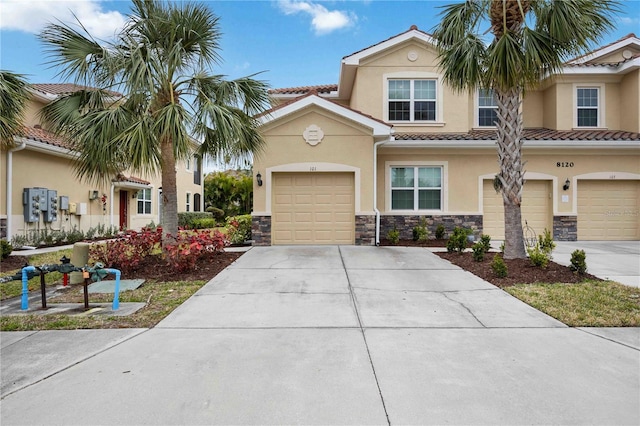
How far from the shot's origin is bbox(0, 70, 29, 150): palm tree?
8.44 m

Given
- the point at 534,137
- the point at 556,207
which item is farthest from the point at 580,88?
the point at 556,207

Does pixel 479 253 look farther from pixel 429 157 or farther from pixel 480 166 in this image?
pixel 480 166

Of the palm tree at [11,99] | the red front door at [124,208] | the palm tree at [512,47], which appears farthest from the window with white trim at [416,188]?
the red front door at [124,208]

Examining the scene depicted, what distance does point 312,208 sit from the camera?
39.0 ft

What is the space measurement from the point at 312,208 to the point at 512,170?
236 inches

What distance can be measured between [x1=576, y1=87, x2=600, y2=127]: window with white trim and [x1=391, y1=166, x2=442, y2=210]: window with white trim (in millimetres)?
6883

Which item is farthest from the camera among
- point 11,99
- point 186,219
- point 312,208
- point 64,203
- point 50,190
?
point 186,219

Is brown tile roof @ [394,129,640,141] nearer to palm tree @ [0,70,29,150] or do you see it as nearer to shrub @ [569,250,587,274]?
shrub @ [569,250,587,274]

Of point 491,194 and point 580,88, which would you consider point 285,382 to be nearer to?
point 491,194

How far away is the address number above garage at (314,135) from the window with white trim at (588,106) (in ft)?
37.2

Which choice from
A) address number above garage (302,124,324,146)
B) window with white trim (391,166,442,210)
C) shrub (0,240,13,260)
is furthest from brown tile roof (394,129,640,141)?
shrub (0,240,13,260)

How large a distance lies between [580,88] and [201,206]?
2332 centimetres

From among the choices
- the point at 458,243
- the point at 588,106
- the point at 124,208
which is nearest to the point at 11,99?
the point at 124,208

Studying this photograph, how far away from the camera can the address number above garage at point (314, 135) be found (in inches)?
455
